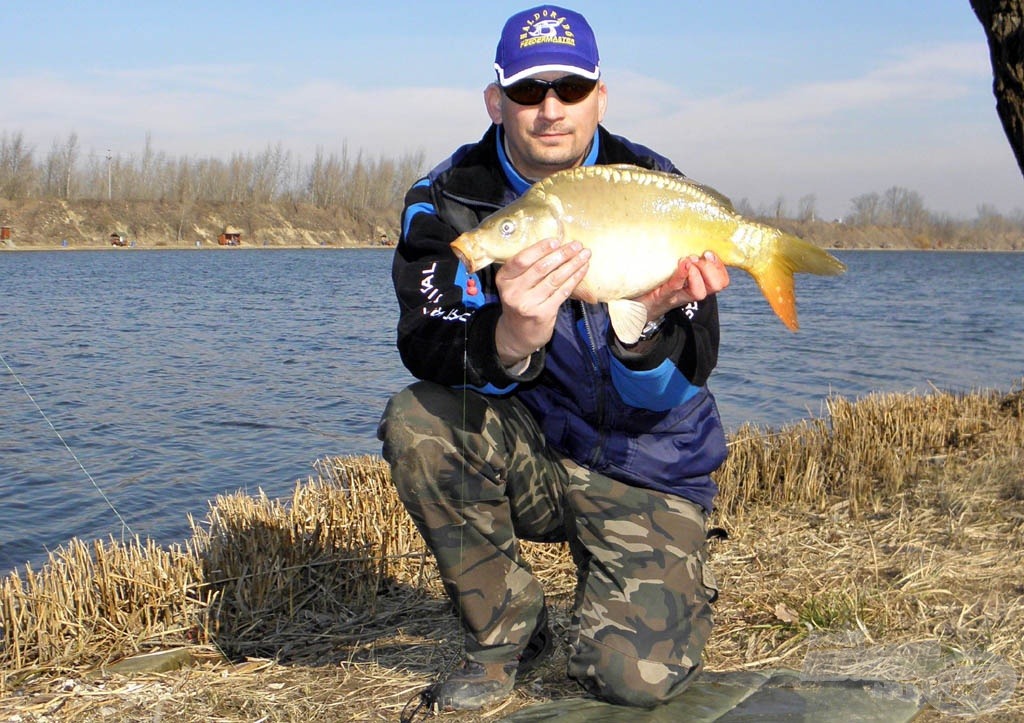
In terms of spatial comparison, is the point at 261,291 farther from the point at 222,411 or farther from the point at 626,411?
the point at 626,411

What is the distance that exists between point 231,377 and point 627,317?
12.6 m

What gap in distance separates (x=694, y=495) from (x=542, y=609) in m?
0.68

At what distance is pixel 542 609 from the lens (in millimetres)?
3596

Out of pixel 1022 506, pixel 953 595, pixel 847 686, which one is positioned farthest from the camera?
pixel 1022 506

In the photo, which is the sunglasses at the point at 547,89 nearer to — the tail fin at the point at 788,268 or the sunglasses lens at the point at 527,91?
the sunglasses lens at the point at 527,91

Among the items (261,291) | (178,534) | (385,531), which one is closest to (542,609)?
(385,531)

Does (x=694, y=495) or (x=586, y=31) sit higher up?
(x=586, y=31)

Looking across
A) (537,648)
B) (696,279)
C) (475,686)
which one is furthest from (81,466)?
(696,279)

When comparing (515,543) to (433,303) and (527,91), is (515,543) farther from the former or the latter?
(527,91)

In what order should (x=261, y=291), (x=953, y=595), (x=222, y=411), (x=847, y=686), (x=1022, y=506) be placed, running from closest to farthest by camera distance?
(x=847, y=686) < (x=953, y=595) < (x=1022, y=506) < (x=222, y=411) < (x=261, y=291)

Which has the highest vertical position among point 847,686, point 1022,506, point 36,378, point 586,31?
point 586,31

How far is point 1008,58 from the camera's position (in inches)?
226

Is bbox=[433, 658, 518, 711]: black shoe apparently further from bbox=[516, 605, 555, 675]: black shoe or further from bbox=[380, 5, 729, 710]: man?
bbox=[516, 605, 555, 675]: black shoe

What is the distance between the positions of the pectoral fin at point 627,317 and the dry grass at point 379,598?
1.27 meters
